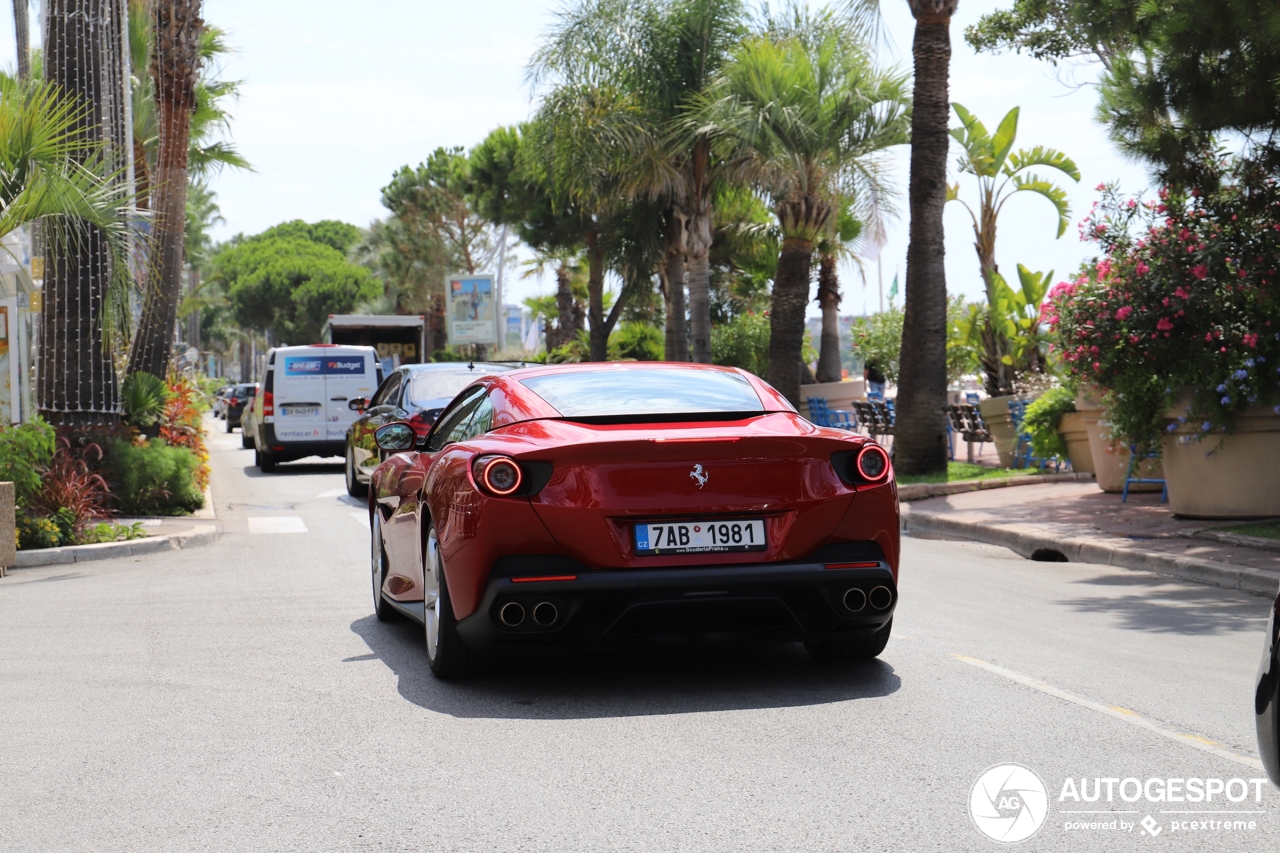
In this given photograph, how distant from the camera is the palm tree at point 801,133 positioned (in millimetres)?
23969

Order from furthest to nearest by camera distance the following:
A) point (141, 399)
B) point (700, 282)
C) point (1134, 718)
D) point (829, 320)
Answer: point (829, 320) → point (700, 282) → point (141, 399) → point (1134, 718)

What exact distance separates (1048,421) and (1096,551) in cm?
605

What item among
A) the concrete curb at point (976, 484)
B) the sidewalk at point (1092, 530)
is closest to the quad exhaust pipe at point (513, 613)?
the sidewalk at point (1092, 530)

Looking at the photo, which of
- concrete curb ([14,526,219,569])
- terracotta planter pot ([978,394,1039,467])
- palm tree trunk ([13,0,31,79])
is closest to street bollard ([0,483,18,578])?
concrete curb ([14,526,219,569])

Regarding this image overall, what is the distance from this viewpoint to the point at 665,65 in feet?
99.9

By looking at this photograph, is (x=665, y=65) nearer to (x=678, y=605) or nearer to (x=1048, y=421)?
(x=1048, y=421)

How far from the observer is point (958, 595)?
384 inches

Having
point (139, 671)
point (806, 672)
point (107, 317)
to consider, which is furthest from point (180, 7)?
point (806, 672)

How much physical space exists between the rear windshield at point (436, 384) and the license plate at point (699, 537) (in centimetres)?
986

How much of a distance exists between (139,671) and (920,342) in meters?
13.4

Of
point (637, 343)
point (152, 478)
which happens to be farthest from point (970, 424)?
point (637, 343)

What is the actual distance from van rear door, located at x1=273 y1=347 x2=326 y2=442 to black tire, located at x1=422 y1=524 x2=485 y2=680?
17.7 m

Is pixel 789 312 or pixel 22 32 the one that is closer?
pixel 789 312

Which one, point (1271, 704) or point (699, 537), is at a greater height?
point (699, 537)
